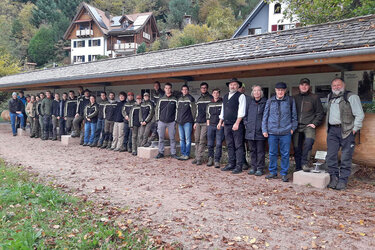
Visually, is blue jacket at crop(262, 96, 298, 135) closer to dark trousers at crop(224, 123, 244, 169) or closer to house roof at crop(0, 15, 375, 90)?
dark trousers at crop(224, 123, 244, 169)

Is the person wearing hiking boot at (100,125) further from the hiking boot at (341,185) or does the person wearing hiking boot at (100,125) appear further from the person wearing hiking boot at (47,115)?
the hiking boot at (341,185)

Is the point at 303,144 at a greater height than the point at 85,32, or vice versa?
the point at 85,32

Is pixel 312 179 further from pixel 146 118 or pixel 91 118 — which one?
pixel 91 118

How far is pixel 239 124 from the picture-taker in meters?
6.20

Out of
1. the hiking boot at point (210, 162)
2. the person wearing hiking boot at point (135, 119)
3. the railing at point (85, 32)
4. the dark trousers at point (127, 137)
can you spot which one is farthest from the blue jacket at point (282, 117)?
the railing at point (85, 32)

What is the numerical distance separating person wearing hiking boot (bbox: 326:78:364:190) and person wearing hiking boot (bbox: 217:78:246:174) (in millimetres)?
1740

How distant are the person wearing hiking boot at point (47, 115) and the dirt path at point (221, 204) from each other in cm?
502

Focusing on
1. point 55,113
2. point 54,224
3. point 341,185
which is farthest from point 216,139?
point 55,113

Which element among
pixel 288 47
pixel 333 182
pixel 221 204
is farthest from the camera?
pixel 288 47

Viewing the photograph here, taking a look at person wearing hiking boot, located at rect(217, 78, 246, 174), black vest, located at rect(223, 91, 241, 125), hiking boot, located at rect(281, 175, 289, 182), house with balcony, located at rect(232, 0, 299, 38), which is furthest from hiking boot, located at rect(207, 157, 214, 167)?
house with balcony, located at rect(232, 0, 299, 38)

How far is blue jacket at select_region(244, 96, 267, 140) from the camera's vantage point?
19.4 feet

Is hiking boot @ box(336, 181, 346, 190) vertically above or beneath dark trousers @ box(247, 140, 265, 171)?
beneath

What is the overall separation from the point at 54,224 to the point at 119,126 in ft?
18.1

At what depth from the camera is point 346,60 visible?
5.19 metres
